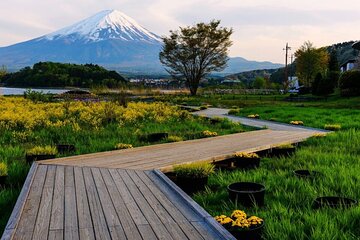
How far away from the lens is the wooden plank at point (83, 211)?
4112 millimetres

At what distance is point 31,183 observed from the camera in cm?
612

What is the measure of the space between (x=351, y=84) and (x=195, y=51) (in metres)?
20.7

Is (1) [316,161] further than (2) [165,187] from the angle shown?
Yes

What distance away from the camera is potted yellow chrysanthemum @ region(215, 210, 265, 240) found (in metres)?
4.43

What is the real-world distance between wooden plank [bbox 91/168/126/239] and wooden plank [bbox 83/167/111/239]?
48 millimetres

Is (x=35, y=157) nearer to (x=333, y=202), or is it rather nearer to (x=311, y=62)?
(x=333, y=202)

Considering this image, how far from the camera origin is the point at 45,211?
4816 mm

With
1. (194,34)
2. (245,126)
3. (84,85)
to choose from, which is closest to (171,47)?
(194,34)

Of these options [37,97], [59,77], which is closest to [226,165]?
[37,97]

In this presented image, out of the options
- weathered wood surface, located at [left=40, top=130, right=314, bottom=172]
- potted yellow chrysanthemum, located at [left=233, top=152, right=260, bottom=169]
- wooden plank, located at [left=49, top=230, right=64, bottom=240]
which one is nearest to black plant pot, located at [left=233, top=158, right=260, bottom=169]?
potted yellow chrysanthemum, located at [left=233, top=152, right=260, bottom=169]

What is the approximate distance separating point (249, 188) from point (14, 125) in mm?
9904

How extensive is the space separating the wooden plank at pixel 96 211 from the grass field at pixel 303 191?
153cm

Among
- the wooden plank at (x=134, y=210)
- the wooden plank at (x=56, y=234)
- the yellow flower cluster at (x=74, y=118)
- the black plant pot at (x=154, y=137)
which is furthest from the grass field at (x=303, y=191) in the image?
the yellow flower cluster at (x=74, y=118)

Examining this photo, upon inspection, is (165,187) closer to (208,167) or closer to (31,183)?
(208,167)
